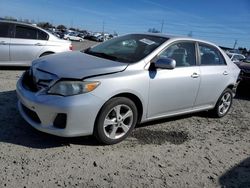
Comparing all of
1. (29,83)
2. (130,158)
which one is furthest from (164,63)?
(29,83)

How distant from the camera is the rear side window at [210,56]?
554 cm

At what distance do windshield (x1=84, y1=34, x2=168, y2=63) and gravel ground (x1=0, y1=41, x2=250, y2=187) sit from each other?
1224mm

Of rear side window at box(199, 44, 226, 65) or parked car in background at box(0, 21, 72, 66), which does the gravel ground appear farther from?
parked car in background at box(0, 21, 72, 66)

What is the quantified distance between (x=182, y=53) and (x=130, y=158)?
215 cm

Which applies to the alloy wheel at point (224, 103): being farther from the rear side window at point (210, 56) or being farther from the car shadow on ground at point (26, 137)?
the car shadow on ground at point (26, 137)

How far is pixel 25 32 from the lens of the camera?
9.09 m

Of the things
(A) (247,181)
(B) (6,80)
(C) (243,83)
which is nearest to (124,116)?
(A) (247,181)

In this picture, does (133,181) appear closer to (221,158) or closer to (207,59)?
(221,158)

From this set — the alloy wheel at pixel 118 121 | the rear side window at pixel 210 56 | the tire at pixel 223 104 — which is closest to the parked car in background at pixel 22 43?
the rear side window at pixel 210 56

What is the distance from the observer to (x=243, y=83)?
9.27 metres

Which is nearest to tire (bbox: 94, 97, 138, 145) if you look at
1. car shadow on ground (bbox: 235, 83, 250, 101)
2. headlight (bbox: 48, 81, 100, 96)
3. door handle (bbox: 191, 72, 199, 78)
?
headlight (bbox: 48, 81, 100, 96)

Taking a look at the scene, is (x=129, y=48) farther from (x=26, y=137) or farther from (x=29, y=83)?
(x=26, y=137)

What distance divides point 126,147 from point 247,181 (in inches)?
63.9

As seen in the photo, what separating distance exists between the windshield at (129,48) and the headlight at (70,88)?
2.98 ft
